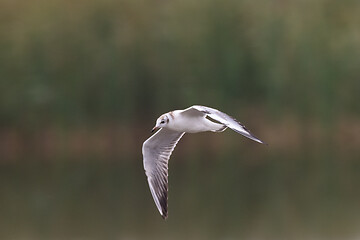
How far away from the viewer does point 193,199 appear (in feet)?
52.2

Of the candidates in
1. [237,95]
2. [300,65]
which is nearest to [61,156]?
[237,95]

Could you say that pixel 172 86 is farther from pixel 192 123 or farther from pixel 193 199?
pixel 192 123

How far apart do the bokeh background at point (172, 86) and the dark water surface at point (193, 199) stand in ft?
0.21

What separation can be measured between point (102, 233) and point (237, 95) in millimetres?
4725

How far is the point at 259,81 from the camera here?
1745 centimetres

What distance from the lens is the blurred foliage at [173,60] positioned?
17375mm

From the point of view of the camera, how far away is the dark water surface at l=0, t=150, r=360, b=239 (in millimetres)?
13805

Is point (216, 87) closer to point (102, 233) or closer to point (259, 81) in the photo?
point (259, 81)

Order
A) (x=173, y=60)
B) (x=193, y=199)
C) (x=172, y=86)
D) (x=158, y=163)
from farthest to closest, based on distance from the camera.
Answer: (x=173, y=60) < (x=172, y=86) < (x=193, y=199) < (x=158, y=163)

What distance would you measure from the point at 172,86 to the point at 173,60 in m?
0.52

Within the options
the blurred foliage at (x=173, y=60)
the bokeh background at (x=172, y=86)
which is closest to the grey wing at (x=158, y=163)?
the bokeh background at (x=172, y=86)

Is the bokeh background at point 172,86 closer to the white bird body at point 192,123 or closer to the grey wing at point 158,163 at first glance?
the grey wing at point 158,163

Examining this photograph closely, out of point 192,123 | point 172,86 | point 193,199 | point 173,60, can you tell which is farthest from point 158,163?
point 173,60

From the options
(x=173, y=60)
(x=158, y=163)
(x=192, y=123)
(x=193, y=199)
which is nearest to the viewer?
(x=192, y=123)
